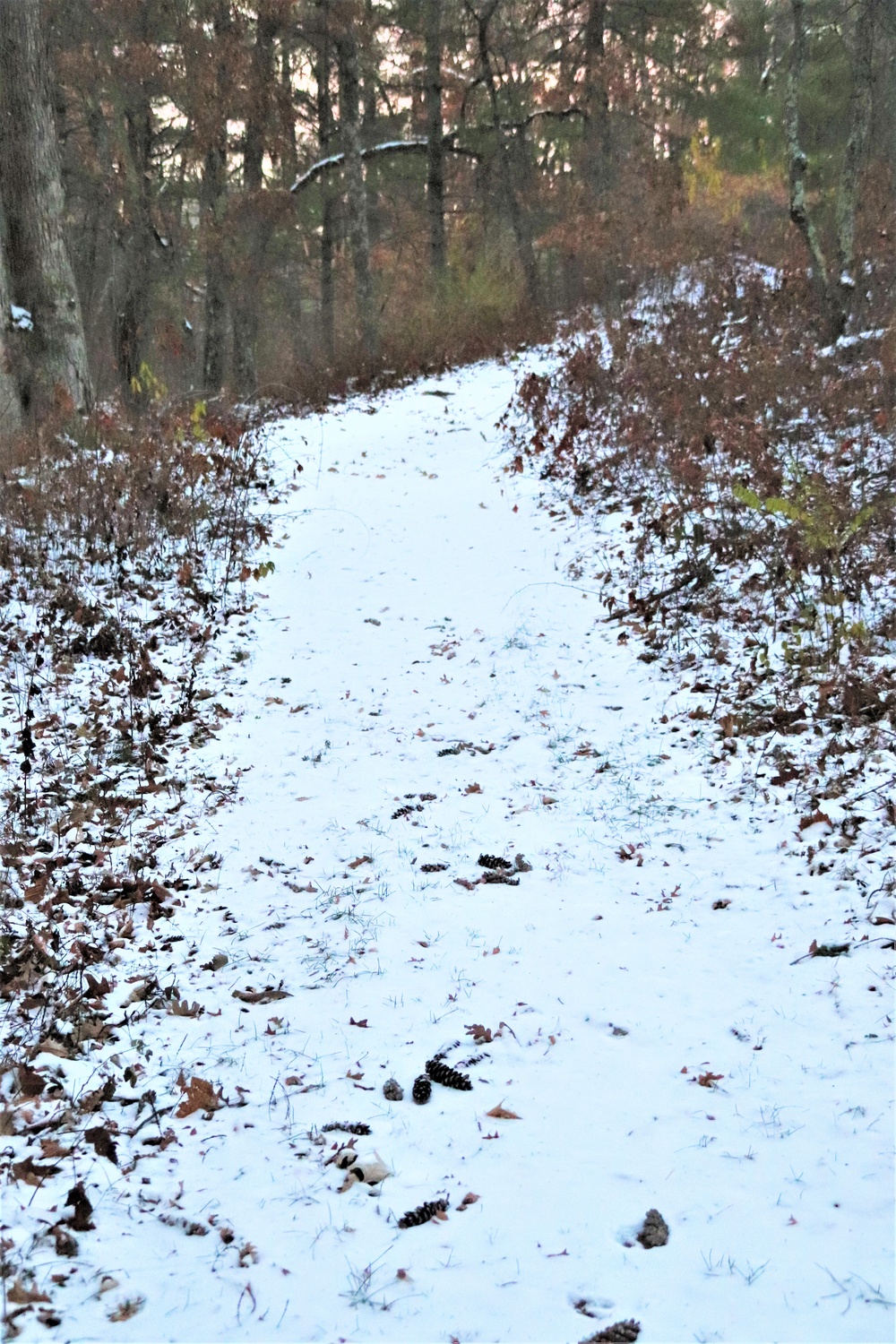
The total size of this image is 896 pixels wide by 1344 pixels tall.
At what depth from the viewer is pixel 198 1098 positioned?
2.95m

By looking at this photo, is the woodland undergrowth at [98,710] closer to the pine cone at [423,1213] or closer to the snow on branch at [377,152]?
the pine cone at [423,1213]

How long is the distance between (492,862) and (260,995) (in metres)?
1.31

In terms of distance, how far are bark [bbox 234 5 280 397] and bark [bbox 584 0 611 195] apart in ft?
19.4

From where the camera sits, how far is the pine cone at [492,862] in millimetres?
4324

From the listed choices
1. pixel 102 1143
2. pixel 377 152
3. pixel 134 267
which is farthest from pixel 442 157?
pixel 102 1143

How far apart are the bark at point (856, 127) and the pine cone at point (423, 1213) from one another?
999 centimetres

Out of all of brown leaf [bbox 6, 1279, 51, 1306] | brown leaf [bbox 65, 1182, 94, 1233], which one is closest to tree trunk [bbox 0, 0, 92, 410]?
brown leaf [bbox 65, 1182, 94, 1233]

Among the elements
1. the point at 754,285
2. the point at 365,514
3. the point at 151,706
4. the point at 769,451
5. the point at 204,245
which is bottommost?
the point at 151,706

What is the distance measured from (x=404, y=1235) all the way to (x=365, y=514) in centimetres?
783

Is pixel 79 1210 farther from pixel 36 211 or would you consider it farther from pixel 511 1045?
pixel 36 211

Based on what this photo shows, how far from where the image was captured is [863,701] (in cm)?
482

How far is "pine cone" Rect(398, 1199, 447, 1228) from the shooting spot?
250 cm

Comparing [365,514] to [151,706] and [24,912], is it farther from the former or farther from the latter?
[24,912]

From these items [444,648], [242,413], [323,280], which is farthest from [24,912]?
[323,280]
